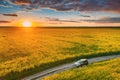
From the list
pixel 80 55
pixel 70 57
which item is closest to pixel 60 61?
pixel 70 57

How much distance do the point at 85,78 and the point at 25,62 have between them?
18051 mm

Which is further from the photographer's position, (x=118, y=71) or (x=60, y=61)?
(x=60, y=61)

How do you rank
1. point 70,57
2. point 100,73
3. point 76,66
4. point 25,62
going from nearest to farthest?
point 100,73
point 76,66
point 25,62
point 70,57

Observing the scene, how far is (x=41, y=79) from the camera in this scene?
43.1 meters

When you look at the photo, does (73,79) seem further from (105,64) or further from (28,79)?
(105,64)

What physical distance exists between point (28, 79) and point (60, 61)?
579 inches

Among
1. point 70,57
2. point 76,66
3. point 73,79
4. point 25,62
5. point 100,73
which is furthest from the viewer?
point 70,57

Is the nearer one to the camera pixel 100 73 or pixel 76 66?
pixel 100 73

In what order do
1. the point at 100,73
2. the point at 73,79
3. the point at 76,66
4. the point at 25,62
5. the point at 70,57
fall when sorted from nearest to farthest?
the point at 73,79
the point at 100,73
the point at 76,66
the point at 25,62
the point at 70,57

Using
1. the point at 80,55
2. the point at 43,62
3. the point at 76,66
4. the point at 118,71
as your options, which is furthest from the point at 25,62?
the point at 118,71

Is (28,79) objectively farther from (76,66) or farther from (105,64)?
(105,64)

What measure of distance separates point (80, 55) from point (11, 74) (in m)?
23.6

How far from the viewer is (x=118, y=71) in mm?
45875

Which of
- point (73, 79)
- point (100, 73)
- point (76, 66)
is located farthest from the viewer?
point (76, 66)
